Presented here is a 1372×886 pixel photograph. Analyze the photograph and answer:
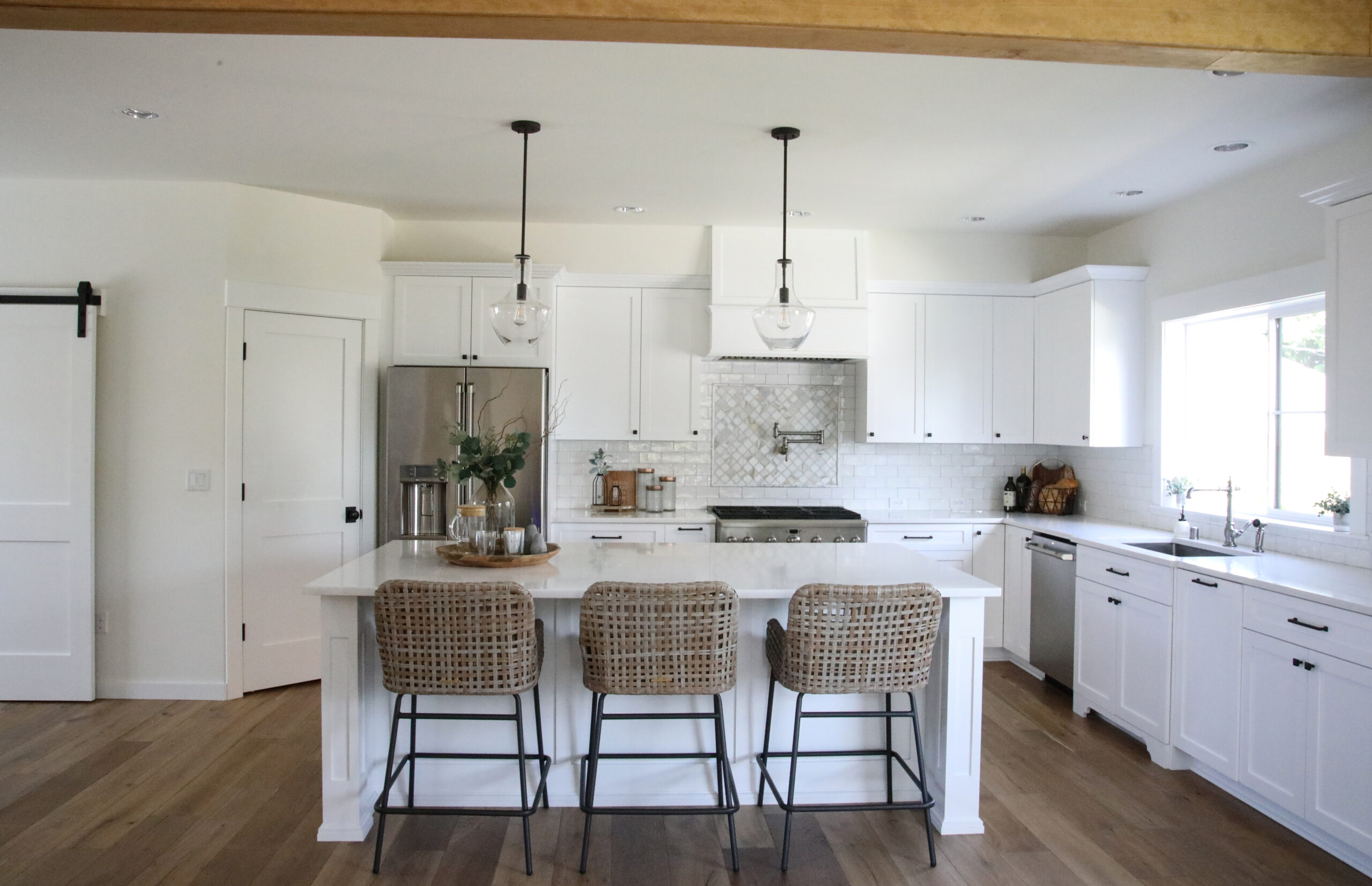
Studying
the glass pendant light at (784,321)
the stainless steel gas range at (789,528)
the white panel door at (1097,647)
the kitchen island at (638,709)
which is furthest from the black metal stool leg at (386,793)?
the white panel door at (1097,647)

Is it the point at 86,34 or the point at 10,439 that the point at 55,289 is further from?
the point at 86,34

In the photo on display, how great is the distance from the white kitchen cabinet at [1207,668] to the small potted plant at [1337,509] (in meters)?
0.71

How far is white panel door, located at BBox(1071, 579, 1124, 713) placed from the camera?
3824 mm

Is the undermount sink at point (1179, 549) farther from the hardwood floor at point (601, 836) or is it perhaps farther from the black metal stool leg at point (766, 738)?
the black metal stool leg at point (766, 738)

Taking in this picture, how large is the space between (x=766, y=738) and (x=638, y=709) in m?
0.48

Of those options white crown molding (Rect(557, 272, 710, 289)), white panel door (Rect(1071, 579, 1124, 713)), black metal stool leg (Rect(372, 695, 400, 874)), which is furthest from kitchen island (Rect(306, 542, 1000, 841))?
white crown molding (Rect(557, 272, 710, 289))

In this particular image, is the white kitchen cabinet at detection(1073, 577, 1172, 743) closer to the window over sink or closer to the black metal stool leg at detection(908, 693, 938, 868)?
the window over sink

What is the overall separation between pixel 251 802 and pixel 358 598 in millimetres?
970

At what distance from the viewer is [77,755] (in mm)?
3479

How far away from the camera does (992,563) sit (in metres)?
4.94

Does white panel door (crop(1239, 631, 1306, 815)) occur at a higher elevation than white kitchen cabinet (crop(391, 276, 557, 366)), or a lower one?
lower

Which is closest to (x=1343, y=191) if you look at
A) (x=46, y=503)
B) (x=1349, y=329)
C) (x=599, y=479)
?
(x=1349, y=329)

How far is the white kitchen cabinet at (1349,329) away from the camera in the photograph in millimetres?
2803

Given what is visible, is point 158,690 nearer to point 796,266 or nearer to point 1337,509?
point 796,266
